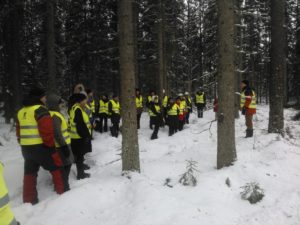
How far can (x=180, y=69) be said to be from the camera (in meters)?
36.8

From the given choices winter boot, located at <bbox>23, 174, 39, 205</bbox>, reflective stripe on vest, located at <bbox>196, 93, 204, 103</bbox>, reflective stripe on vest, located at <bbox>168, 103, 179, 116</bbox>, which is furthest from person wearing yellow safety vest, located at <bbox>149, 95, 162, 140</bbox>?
winter boot, located at <bbox>23, 174, 39, 205</bbox>

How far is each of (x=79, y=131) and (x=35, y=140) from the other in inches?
54.9

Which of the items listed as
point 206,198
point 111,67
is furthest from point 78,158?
point 111,67

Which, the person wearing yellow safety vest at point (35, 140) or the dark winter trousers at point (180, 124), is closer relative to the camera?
the person wearing yellow safety vest at point (35, 140)

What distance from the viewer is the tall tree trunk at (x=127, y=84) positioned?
7270mm

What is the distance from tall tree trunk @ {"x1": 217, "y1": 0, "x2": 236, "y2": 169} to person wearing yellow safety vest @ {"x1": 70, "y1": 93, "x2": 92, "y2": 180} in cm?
342

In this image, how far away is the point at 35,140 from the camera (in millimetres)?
6348

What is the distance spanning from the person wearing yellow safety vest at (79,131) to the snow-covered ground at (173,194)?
23.5 inches

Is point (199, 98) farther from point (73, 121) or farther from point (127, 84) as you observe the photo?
point (73, 121)

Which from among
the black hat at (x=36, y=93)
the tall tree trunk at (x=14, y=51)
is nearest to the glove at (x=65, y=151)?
the black hat at (x=36, y=93)

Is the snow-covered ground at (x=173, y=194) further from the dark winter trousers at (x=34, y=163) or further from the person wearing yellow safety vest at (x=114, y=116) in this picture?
the person wearing yellow safety vest at (x=114, y=116)

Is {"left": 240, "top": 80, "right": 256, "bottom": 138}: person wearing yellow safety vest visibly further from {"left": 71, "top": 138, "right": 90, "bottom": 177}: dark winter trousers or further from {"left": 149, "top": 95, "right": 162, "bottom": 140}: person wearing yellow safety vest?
{"left": 71, "top": 138, "right": 90, "bottom": 177}: dark winter trousers

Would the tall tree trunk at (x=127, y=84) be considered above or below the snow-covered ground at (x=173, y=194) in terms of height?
above

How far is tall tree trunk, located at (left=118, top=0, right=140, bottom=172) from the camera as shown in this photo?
286 inches
